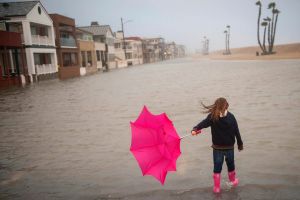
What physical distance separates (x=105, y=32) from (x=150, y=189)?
6125cm

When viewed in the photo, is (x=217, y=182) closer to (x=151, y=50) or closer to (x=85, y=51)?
(x=85, y=51)

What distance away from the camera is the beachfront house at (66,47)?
39812 millimetres

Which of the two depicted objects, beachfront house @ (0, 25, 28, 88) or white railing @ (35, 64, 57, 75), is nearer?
beachfront house @ (0, 25, 28, 88)

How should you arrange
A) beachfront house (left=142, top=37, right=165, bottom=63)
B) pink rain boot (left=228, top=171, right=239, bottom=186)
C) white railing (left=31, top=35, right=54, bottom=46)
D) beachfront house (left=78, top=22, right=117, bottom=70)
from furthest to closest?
beachfront house (left=142, top=37, right=165, bottom=63)
beachfront house (left=78, top=22, right=117, bottom=70)
white railing (left=31, top=35, right=54, bottom=46)
pink rain boot (left=228, top=171, right=239, bottom=186)

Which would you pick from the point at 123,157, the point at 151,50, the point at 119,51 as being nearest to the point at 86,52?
the point at 119,51

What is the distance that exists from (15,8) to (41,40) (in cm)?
392

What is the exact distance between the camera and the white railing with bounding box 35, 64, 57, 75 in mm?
32938

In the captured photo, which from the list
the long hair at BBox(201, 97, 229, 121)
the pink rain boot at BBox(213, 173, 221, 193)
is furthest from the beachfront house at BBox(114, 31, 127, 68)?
the long hair at BBox(201, 97, 229, 121)

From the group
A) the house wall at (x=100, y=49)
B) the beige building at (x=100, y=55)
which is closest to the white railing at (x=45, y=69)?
the beige building at (x=100, y=55)

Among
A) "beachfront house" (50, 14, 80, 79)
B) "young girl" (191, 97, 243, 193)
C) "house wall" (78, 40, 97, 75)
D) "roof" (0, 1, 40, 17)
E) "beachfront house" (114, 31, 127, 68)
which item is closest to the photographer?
"young girl" (191, 97, 243, 193)

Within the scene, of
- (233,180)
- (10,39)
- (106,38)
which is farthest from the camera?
(106,38)

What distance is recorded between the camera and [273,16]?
72.5 m

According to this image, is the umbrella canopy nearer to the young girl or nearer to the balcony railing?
the young girl

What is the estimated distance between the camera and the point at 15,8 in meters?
33.1
